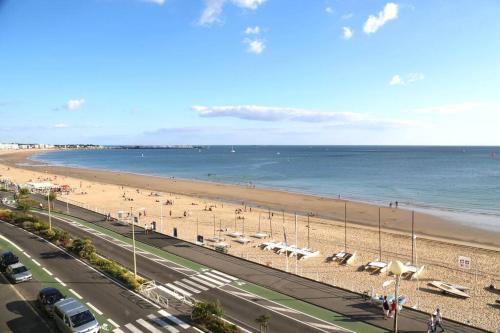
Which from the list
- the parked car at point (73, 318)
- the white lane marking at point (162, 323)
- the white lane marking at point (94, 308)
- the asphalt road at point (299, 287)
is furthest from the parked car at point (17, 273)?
the asphalt road at point (299, 287)

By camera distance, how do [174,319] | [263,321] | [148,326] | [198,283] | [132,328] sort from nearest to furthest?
[263,321] < [132,328] < [148,326] < [174,319] < [198,283]

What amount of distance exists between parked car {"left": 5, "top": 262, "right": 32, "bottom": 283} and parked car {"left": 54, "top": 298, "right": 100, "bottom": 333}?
6.98m

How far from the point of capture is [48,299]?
19.7 metres

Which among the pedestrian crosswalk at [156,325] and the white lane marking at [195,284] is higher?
the pedestrian crosswalk at [156,325]

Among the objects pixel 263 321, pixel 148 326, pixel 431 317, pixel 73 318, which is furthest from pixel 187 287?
pixel 431 317

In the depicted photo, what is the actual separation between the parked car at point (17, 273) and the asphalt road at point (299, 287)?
11.3 m

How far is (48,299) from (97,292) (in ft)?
10.8

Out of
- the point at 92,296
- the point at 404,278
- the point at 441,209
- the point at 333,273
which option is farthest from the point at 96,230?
the point at 441,209

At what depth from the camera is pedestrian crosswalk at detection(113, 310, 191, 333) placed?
1812 cm

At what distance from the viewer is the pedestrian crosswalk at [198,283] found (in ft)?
76.0

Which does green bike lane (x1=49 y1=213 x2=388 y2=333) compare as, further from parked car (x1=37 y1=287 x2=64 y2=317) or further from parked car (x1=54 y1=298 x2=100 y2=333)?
parked car (x1=37 y1=287 x2=64 y2=317)

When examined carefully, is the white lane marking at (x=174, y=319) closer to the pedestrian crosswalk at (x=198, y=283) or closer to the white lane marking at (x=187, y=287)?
the pedestrian crosswalk at (x=198, y=283)

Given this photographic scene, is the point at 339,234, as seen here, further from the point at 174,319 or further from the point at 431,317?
the point at 174,319

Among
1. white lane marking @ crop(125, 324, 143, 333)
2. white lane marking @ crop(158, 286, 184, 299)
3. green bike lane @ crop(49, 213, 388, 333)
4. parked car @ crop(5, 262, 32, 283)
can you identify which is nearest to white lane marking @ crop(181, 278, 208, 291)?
white lane marking @ crop(158, 286, 184, 299)
